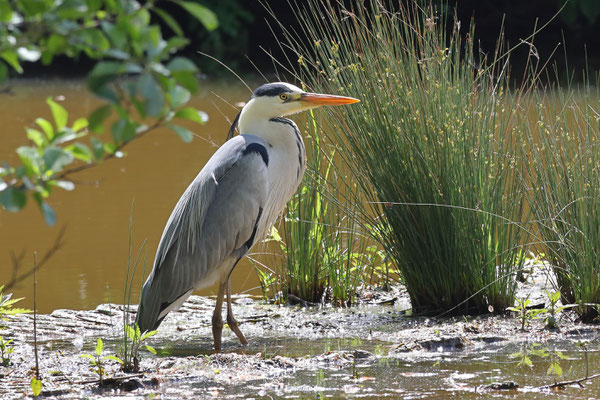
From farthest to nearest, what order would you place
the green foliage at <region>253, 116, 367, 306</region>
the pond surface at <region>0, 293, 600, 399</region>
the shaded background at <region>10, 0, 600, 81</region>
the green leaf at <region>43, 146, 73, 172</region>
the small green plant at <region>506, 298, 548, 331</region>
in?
the shaded background at <region>10, 0, 600, 81</region>
the green foliage at <region>253, 116, 367, 306</region>
the small green plant at <region>506, 298, 548, 331</region>
the pond surface at <region>0, 293, 600, 399</region>
the green leaf at <region>43, 146, 73, 172</region>

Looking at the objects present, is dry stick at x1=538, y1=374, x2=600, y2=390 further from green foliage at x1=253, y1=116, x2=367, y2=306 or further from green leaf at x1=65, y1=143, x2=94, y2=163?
green leaf at x1=65, y1=143, x2=94, y2=163

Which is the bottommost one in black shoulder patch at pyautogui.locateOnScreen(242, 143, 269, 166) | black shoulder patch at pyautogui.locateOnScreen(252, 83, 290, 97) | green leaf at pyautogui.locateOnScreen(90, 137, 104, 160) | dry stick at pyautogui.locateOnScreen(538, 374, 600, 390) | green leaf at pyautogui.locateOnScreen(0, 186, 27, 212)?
dry stick at pyautogui.locateOnScreen(538, 374, 600, 390)

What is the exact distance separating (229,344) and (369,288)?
1151 mm

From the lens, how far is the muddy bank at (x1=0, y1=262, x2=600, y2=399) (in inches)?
122

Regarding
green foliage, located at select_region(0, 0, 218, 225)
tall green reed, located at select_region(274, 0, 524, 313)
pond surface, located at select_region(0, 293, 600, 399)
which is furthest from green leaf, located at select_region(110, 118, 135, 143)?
tall green reed, located at select_region(274, 0, 524, 313)

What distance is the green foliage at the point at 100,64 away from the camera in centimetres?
139

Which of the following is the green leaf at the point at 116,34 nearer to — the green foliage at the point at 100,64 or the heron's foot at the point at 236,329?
the green foliage at the point at 100,64

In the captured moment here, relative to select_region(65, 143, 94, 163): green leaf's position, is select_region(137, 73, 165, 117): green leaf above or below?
above

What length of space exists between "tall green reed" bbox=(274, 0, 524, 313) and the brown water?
37.2 inches

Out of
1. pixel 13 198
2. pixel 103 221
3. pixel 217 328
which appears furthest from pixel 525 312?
pixel 103 221

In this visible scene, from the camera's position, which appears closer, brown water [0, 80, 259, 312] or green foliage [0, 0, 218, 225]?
green foliage [0, 0, 218, 225]

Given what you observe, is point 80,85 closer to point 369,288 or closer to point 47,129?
point 369,288

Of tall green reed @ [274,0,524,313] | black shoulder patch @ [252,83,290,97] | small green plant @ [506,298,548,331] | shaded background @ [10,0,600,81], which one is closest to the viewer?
small green plant @ [506,298,548,331]

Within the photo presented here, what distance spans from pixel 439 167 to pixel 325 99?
62 cm
